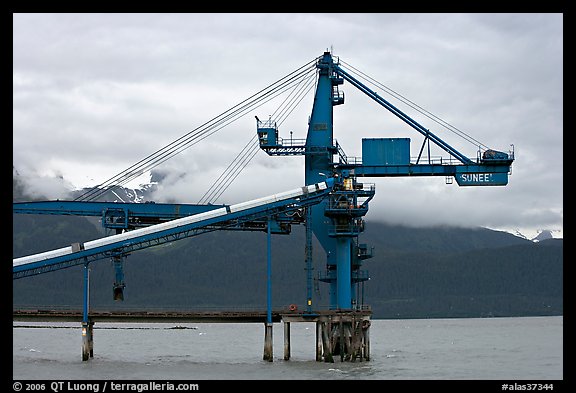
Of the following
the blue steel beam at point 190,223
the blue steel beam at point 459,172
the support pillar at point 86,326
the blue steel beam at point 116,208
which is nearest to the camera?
the support pillar at point 86,326

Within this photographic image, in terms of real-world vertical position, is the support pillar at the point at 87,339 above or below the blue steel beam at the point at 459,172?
below

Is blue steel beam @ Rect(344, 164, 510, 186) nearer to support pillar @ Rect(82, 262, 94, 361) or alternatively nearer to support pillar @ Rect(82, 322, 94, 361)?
support pillar @ Rect(82, 262, 94, 361)

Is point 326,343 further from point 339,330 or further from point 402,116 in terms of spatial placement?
point 402,116

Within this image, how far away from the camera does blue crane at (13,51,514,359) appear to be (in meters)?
84.3

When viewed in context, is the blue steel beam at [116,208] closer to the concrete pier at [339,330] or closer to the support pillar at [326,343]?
the concrete pier at [339,330]

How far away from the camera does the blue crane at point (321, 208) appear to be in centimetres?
8431

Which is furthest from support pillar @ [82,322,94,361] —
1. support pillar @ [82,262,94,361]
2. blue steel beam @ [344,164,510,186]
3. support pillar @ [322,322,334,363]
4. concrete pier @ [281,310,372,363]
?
blue steel beam @ [344,164,510,186]

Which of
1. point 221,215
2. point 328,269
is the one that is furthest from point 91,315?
point 328,269

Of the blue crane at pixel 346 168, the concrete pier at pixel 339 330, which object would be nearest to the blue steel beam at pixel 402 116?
the blue crane at pixel 346 168

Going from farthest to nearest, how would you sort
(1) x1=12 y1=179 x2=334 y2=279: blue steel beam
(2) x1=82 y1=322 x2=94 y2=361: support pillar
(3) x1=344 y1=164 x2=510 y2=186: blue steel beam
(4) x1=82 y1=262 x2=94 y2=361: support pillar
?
(3) x1=344 y1=164 x2=510 y2=186: blue steel beam → (2) x1=82 y1=322 x2=94 y2=361: support pillar → (1) x1=12 y1=179 x2=334 y2=279: blue steel beam → (4) x1=82 y1=262 x2=94 y2=361: support pillar

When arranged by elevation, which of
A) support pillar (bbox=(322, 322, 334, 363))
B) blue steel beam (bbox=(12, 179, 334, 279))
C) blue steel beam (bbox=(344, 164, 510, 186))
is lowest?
support pillar (bbox=(322, 322, 334, 363))
